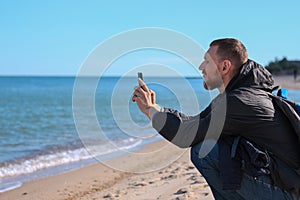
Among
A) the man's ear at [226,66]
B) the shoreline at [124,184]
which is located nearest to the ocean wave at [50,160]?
the shoreline at [124,184]

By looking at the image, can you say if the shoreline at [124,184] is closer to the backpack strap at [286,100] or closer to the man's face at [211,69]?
the backpack strap at [286,100]

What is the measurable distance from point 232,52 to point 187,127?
58cm

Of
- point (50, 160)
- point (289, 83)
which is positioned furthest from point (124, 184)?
point (289, 83)

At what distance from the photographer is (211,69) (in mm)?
3092

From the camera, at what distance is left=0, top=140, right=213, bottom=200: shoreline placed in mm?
5348

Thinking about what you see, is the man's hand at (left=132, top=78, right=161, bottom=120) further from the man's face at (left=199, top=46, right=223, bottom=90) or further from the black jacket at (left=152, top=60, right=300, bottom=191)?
the man's face at (left=199, top=46, right=223, bottom=90)

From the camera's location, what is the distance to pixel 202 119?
118 inches

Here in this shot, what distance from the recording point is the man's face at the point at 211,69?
306 centimetres

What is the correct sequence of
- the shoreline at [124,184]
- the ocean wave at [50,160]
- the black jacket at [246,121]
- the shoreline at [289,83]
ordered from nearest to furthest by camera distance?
the black jacket at [246,121] → the shoreline at [124,184] → the ocean wave at [50,160] → the shoreline at [289,83]

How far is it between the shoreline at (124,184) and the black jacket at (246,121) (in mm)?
1712

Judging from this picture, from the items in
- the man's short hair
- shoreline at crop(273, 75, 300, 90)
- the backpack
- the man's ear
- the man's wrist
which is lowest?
shoreline at crop(273, 75, 300, 90)

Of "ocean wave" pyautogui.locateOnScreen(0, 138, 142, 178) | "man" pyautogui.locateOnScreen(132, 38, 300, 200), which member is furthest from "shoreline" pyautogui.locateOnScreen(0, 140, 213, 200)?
"man" pyautogui.locateOnScreen(132, 38, 300, 200)

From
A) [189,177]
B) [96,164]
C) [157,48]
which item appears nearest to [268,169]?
[157,48]

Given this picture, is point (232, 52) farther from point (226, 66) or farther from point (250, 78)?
point (250, 78)
